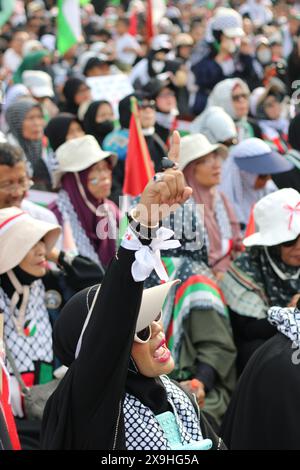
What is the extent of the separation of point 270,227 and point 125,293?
7.06 feet

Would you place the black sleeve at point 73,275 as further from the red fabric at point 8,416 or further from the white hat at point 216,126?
the white hat at point 216,126

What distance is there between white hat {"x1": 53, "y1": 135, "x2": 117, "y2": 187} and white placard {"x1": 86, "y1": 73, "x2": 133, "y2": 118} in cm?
316

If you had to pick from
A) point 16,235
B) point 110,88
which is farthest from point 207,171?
point 110,88

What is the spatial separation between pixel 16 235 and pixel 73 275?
1.51 feet

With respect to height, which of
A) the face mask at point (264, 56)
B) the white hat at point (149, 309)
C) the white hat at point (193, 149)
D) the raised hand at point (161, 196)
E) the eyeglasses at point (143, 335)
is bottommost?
the face mask at point (264, 56)

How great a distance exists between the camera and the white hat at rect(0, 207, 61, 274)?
366cm

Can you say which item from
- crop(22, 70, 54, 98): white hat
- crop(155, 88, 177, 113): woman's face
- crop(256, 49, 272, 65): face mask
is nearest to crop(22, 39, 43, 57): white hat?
crop(22, 70, 54, 98): white hat

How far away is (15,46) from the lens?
37.1ft

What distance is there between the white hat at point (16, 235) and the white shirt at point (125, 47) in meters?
8.20

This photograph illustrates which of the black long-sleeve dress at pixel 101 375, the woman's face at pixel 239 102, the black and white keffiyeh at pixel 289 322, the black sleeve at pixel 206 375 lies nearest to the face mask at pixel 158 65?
the woman's face at pixel 239 102

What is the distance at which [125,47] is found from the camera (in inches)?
469

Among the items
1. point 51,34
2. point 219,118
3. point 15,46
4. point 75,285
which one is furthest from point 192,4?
point 75,285

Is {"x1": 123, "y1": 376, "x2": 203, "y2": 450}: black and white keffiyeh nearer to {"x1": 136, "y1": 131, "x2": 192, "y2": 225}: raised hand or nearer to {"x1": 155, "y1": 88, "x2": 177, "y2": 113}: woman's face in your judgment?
{"x1": 136, "y1": 131, "x2": 192, "y2": 225}: raised hand

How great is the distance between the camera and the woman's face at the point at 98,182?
203 inches
